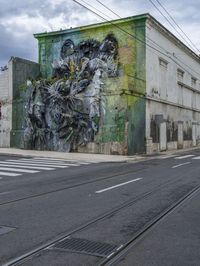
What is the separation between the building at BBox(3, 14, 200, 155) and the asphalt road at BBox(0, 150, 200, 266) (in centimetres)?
1467

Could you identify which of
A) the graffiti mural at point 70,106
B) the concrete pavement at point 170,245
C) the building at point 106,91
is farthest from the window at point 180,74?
the concrete pavement at point 170,245

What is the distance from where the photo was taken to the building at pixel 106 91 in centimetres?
2952

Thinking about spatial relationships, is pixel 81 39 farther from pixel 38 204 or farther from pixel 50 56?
pixel 38 204

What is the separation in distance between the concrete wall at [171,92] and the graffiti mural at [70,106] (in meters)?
3.72

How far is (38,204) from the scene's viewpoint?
9.32m

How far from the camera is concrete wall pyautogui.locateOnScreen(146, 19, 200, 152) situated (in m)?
34.1

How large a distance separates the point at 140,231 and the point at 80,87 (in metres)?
24.7

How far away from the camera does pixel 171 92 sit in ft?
133

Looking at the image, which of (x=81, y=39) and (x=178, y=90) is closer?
(x=81, y=39)

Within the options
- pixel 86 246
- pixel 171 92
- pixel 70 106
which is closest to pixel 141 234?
pixel 86 246

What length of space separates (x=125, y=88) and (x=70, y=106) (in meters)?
4.65

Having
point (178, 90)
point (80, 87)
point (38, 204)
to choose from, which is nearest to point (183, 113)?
point (178, 90)

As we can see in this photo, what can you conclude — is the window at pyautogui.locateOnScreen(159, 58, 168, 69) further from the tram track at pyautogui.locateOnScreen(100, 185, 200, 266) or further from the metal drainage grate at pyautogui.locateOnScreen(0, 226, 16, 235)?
the metal drainage grate at pyautogui.locateOnScreen(0, 226, 16, 235)

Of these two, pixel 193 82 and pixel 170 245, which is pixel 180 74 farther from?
pixel 170 245
